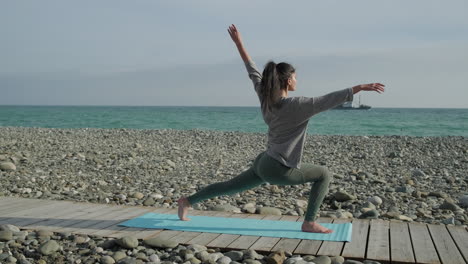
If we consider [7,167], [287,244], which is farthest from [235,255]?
[7,167]

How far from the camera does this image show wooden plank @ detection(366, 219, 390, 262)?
12.5 feet

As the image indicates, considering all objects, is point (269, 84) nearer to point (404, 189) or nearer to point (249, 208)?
point (249, 208)

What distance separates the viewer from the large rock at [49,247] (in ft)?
13.4

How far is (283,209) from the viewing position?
646cm

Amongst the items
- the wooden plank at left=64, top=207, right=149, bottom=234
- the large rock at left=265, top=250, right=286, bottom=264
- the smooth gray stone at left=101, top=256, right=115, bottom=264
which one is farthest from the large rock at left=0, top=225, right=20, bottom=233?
the large rock at left=265, top=250, right=286, bottom=264

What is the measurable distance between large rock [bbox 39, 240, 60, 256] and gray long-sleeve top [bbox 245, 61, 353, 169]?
6.76 ft

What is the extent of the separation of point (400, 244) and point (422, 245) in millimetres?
183

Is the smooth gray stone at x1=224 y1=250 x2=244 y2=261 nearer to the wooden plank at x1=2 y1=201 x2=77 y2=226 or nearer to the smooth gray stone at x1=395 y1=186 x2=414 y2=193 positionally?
the wooden plank at x1=2 y1=201 x2=77 y2=226

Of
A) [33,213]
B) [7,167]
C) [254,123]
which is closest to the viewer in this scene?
[33,213]

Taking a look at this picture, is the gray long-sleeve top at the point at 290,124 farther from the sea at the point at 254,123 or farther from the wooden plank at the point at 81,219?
the sea at the point at 254,123

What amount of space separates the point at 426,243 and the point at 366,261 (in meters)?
0.78

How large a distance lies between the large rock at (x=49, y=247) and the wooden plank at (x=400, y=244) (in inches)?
113

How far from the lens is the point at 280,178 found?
4145 mm

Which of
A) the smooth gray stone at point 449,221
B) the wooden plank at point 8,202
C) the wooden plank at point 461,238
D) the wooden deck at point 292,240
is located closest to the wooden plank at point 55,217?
the wooden deck at point 292,240
